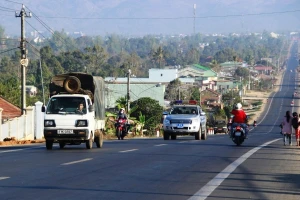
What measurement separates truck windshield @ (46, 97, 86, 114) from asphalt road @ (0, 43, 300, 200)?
56.4 inches

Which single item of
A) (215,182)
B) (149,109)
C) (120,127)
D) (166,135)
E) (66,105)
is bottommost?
(215,182)

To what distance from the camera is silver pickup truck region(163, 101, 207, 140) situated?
121 feet

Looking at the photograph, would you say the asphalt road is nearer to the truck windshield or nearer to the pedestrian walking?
the truck windshield

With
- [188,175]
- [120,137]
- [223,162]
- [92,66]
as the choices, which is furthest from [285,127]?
[92,66]

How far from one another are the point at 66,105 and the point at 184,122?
11.9 metres

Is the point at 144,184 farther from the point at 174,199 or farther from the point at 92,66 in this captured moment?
the point at 92,66

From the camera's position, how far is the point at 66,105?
25672mm

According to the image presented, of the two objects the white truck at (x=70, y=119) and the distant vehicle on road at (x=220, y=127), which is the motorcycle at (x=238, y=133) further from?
the distant vehicle on road at (x=220, y=127)

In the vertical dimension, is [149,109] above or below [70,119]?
above

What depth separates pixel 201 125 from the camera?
37.7 metres

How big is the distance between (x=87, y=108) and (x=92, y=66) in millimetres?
122738

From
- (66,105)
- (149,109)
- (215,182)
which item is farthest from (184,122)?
(149,109)

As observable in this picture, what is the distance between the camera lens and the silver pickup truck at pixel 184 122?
121ft

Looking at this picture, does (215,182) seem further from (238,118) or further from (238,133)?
(238,118)
